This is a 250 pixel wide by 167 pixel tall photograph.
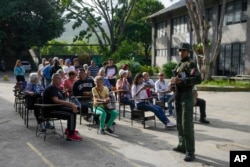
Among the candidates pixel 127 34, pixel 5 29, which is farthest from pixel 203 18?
pixel 127 34

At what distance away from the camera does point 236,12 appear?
2797 cm

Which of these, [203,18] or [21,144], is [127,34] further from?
[21,144]

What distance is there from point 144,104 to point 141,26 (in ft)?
163

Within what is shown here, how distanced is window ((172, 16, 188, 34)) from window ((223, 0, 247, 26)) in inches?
285

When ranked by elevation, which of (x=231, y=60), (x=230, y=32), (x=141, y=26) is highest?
(x=141, y=26)

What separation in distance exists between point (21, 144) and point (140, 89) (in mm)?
3806

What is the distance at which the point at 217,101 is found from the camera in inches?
639

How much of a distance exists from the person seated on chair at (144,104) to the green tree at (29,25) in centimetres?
3630

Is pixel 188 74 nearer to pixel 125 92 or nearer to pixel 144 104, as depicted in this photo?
pixel 144 104

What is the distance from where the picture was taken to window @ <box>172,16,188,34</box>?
3631cm

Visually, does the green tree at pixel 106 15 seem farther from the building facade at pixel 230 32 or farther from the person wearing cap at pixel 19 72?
the person wearing cap at pixel 19 72

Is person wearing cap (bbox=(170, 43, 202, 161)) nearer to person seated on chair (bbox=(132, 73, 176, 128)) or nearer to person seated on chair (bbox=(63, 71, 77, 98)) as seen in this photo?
person seated on chair (bbox=(132, 73, 176, 128))

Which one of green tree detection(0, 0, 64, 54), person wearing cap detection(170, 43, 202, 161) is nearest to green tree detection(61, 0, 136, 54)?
green tree detection(0, 0, 64, 54)

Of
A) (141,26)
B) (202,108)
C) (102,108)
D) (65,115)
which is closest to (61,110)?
(65,115)
